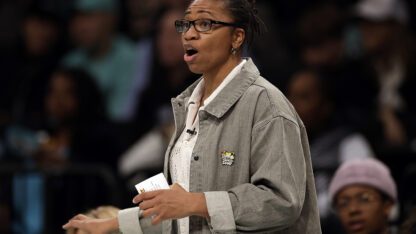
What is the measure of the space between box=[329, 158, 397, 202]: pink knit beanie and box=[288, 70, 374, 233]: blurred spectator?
1.23m

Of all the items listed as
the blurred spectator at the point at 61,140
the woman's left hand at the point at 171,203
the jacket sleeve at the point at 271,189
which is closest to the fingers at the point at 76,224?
the woman's left hand at the point at 171,203

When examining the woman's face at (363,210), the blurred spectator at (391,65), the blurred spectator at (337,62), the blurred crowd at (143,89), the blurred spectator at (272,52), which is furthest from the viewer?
the blurred spectator at (272,52)

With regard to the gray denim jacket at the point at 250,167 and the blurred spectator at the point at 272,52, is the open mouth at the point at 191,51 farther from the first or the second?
the blurred spectator at the point at 272,52

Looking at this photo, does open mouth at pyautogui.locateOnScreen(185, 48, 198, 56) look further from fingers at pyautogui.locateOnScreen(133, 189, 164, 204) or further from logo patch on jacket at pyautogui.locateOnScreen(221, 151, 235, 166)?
fingers at pyautogui.locateOnScreen(133, 189, 164, 204)

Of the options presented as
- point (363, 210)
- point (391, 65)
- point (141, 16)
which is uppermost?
point (141, 16)

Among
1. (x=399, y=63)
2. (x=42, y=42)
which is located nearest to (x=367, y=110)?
(x=399, y=63)

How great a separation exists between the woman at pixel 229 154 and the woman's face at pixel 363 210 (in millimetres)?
1848

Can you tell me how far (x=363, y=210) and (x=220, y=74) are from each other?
6.77 ft

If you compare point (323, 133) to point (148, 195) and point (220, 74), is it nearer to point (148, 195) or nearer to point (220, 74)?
point (220, 74)

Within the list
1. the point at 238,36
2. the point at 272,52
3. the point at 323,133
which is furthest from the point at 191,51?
the point at 272,52

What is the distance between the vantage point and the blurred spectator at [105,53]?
402 inches

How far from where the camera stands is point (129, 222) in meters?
4.71

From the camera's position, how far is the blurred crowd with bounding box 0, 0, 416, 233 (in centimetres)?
830

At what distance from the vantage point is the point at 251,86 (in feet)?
15.3
